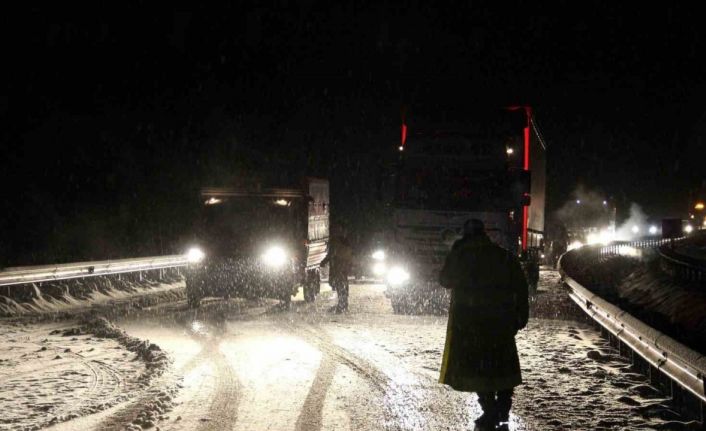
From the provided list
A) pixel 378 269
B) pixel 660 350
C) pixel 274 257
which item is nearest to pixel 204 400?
pixel 660 350

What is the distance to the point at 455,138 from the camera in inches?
663

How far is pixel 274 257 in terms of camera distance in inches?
687

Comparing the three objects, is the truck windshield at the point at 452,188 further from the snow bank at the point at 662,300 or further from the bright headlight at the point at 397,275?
the snow bank at the point at 662,300

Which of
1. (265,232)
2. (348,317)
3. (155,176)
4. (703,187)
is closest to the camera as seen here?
(348,317)

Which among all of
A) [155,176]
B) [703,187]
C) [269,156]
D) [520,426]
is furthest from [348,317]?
[703,187]

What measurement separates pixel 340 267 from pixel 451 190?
3.02 meters

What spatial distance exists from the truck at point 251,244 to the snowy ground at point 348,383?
2676 mm

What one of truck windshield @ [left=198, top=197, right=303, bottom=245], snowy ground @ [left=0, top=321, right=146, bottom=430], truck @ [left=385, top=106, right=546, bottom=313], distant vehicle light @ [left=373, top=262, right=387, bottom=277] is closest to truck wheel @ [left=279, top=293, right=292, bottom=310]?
truck windshield @ [left=198, top=197, right=303, bottom=245]

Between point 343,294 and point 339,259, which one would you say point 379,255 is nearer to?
point 339,259

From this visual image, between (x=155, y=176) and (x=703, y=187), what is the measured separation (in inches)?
2662

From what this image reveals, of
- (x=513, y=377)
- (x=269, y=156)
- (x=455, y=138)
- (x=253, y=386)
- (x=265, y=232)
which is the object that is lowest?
(x=253, y=386)

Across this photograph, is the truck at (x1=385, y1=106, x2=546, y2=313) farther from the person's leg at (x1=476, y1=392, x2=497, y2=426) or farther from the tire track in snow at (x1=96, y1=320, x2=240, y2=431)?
the person's leg at (x1=476, y1=392, x2=497, y2=426)

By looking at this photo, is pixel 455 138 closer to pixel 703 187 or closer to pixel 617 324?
pixel 617 324

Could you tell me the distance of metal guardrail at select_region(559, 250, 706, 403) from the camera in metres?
6.10
